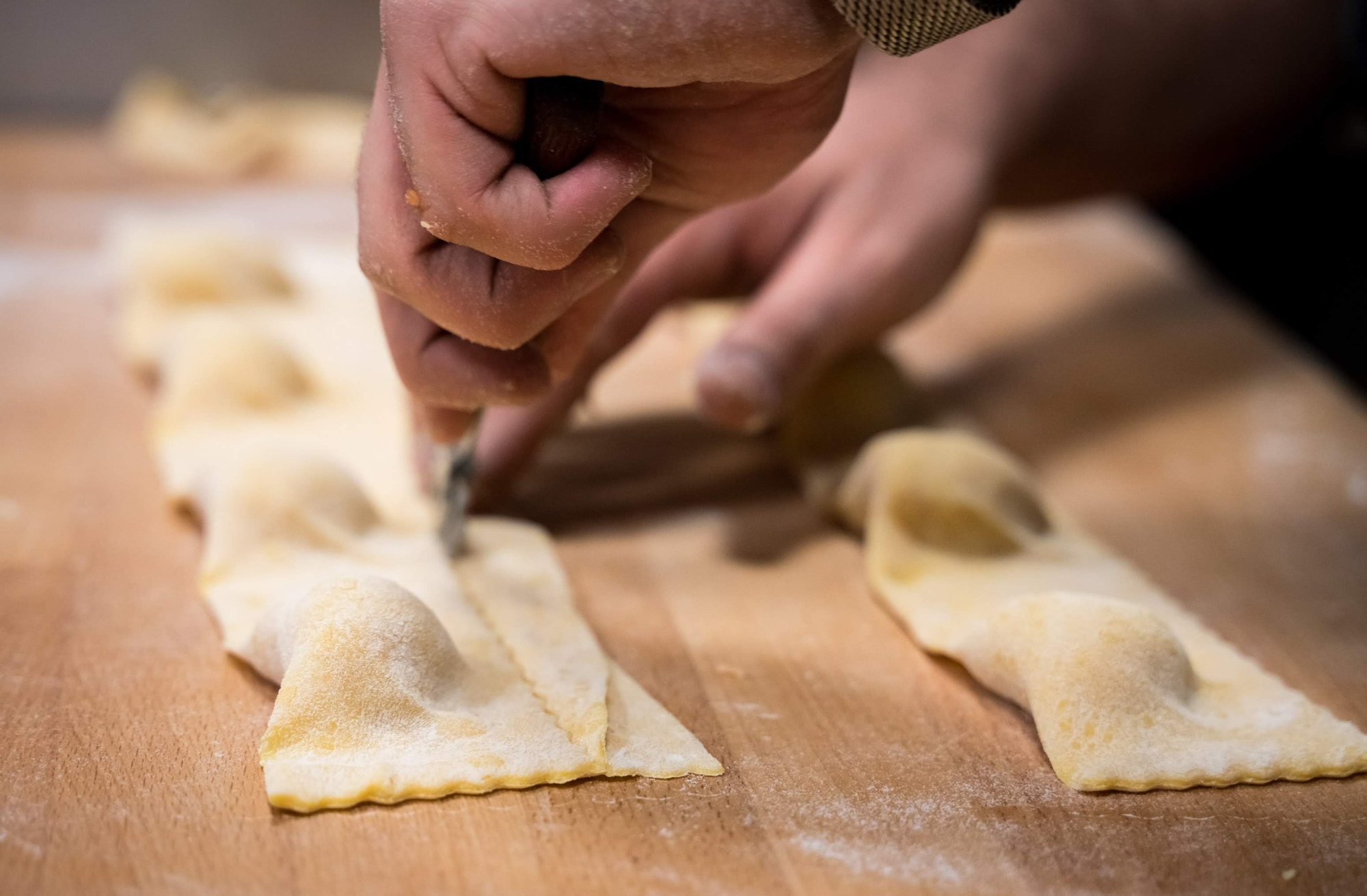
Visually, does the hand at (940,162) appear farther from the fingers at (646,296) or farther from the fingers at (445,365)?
the fingers at (445,365)

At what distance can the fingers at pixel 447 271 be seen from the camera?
2.69 ft

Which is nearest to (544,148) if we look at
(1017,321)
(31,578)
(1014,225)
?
(31,578)

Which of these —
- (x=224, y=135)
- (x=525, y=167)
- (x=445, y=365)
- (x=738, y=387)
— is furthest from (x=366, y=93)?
(x=525, y=167)

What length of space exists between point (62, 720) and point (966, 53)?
118 centimetres

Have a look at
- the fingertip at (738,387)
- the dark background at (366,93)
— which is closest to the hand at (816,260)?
the fingertip at (738,387)

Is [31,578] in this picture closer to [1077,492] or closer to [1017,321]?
[1077,492]

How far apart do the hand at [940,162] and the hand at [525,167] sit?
25cm

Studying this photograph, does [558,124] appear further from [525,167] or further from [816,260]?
[816,260]

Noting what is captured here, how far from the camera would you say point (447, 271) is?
839 millimetres

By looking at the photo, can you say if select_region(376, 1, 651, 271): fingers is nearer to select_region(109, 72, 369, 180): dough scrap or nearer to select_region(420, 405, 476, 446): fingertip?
select_region(420, 405, 476, 446): fingertip

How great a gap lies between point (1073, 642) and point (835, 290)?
47 cm

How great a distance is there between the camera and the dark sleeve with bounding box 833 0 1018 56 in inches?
28.6

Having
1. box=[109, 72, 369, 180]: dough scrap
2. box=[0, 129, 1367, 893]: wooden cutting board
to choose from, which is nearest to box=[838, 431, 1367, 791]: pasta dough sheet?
box=[0, 129, 1367, 893]: wooden cutting board

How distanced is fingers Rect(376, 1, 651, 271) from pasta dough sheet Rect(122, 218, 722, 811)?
0.28m
